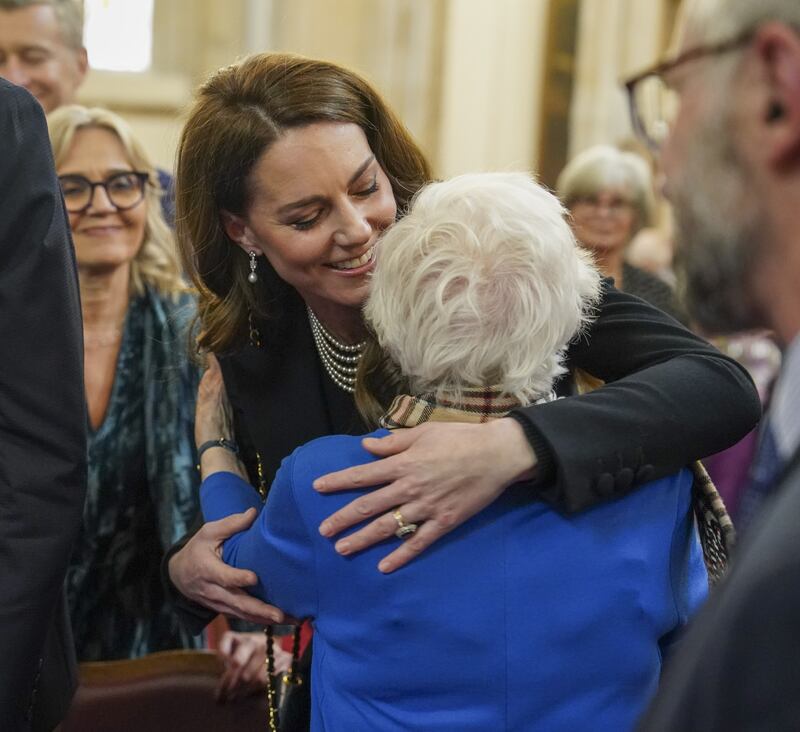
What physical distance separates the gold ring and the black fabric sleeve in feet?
0.57

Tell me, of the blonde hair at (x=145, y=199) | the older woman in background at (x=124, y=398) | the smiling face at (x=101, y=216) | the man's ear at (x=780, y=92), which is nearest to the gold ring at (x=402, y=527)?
the man's ear at (x=780, y=92)

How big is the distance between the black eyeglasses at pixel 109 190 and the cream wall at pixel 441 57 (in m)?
6.17

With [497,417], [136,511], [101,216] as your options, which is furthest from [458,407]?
[101,216]

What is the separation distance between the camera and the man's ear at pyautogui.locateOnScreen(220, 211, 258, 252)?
7.69 feet

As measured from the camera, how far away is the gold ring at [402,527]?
62.6 inches

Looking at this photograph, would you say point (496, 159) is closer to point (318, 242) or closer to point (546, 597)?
point (318, 242)

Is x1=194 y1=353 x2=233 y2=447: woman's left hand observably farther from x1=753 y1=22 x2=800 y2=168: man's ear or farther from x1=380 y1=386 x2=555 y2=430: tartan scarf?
x1=753 y1=22 x2=800 y2=168: man's ear

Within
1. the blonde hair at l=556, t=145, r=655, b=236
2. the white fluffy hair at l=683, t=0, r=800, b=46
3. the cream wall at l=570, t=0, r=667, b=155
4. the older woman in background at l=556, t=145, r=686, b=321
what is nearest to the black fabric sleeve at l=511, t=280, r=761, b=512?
the white fluffy hair at l=683, t=0, r=800, b=46

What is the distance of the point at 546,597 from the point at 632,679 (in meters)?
0.17

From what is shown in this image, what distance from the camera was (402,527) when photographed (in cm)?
159

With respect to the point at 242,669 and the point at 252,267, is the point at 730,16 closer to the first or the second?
the point at 252,267

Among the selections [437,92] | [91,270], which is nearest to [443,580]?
[91,270]

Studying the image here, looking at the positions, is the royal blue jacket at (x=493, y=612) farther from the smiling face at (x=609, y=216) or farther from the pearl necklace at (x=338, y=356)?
the smiling face at (x=609, y=216)

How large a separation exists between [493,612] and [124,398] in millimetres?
1704
